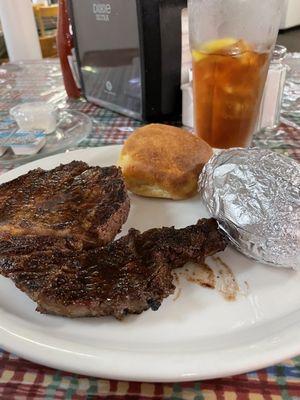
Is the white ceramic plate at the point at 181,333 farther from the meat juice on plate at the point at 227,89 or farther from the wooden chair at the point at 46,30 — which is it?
the wooden chair at the point at 46,30

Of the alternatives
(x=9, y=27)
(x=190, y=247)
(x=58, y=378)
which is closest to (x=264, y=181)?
(x=190, y=247)

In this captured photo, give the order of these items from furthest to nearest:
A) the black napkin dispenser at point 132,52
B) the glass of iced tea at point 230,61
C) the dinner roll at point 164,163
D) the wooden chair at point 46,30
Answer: the wooden chair at point 46,30
the black napkin dispenser at point 132,52
the glass of iced tea at point 230,61
the dinner roll at point 164,163

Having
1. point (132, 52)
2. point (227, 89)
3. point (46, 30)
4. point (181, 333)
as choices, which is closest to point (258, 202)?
point (181, 333)

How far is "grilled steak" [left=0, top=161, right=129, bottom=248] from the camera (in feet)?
1.90

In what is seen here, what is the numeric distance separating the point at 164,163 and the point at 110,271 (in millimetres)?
324

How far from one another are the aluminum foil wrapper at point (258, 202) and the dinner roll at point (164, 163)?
80 millimetres

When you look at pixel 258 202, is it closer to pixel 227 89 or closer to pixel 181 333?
pixel 181 333

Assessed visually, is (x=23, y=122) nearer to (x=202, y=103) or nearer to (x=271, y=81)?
(x=202, y=103)

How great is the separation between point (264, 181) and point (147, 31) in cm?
64

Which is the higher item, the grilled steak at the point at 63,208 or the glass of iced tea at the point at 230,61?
the glass of iced tea at the point at 230,61

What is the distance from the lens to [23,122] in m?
1.17

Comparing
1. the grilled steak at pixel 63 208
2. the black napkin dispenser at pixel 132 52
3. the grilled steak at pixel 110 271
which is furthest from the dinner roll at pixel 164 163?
the black napkin dispenser at pixel 132 52

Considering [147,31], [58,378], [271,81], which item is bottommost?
[58,378]

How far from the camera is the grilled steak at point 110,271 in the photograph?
0.47 meters
